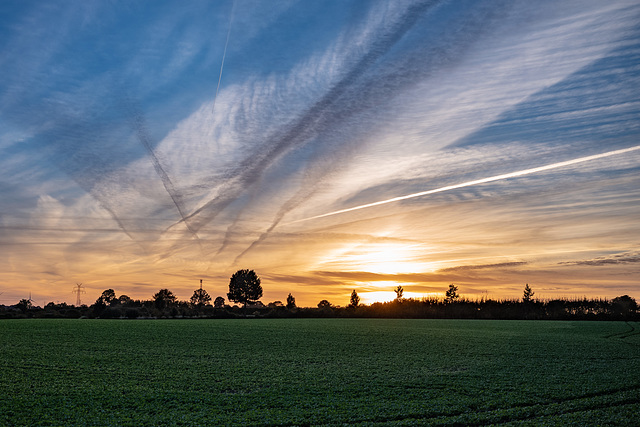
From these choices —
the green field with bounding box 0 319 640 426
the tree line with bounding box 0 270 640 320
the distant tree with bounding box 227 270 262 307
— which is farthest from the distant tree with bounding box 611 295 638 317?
the distant tree with bounding box 227 270 262 307

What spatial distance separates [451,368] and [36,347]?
11108mm

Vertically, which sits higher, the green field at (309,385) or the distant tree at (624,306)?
the green field at (309,385)

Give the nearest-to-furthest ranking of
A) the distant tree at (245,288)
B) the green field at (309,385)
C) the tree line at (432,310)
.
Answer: the green field at (309,385) → the tree line at (432,310) → the distant tree at (245,288)

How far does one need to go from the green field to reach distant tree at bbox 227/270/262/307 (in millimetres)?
75587

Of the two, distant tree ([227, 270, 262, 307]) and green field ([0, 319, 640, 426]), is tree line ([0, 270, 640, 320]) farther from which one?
distant tree ([227, 270, 262, 307])

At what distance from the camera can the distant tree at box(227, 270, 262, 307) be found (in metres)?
87.7

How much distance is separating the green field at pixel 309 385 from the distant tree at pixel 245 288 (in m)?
75.6

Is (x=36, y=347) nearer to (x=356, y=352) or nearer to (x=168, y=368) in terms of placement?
(x=168, y=368)

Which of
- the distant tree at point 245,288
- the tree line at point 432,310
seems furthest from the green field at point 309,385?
the distant tree at point 245,288

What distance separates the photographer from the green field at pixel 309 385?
20.0 ft

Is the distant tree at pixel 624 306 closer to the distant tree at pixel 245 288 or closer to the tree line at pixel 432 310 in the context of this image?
the tree line at pixel 432 310

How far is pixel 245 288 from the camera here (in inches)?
3447

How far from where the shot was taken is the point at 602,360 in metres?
11.2

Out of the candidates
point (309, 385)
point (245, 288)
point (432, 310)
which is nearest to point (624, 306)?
point (432, 310)
